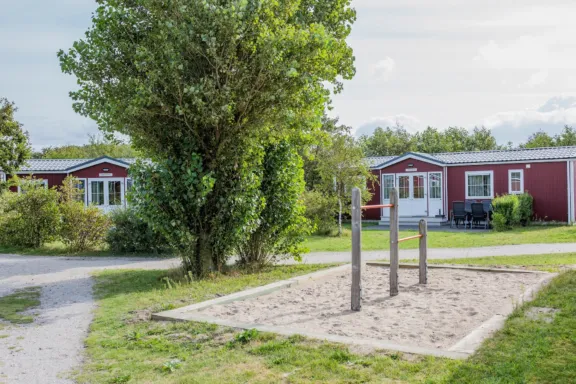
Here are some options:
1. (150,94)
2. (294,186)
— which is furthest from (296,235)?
(150,94)

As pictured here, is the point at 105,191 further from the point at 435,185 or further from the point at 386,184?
the point at 435,185

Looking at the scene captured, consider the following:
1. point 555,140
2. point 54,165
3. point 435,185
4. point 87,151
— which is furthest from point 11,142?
point 555,140

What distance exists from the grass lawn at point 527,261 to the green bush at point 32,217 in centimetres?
1007

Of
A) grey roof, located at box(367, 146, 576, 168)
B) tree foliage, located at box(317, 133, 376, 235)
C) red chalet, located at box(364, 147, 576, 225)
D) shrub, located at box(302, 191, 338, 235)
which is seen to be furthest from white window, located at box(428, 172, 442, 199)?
shrub, located at box(302, 191, 338, 235)

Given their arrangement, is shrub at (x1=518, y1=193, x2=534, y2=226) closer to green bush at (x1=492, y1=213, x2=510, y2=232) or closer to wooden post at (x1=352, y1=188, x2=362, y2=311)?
green bush at (x1=492, y1=213, x2=510, y2=232)

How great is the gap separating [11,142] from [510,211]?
21.7 meters

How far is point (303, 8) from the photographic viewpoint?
420 inches

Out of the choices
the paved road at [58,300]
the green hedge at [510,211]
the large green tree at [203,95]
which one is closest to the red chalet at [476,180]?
the green hedge at [510,211]

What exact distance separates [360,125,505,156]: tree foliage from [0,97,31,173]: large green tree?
2959 centimetres

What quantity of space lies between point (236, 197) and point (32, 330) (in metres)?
4.02

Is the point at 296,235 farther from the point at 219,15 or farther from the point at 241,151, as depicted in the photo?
the point at 219,15

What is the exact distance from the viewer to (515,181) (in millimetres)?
23562

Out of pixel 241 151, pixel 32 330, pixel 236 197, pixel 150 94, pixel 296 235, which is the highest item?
pixel 150 94

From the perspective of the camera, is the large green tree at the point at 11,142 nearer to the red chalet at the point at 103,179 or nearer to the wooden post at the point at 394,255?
the red chalet at the point at 103,179
